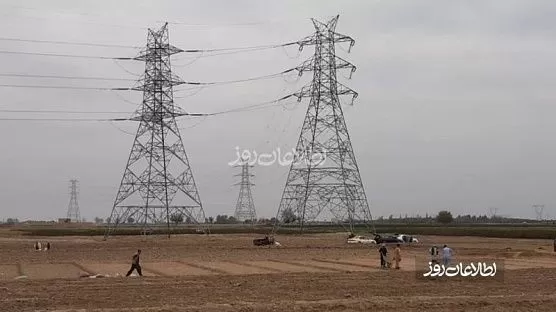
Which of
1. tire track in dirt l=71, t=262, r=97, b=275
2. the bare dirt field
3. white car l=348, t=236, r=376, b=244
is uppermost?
white car l=348, t=236, r=376, b=244

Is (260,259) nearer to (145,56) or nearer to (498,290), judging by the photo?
(498,290)

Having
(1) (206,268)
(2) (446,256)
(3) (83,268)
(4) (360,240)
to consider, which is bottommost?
(1) (206,268)

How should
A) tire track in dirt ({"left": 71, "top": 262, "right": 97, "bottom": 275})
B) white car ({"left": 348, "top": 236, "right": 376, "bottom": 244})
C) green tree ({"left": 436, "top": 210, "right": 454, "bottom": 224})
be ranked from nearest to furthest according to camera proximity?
tire track in dirt ({"left": 71, "top": 262, "right": 97, "bottom": 275})
white car ({"left": 348, "top": 236, "right": 376, "bottom": 244})
green tree ({"left": 436, "top": 210, "right": 454, "bottom": 224})

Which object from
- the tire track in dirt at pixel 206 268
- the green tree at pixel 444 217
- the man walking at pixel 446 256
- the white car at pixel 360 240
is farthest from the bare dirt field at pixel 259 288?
the green tree at pixel 444 217

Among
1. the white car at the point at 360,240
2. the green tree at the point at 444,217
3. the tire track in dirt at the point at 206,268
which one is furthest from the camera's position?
the green tree at the point at 444,217

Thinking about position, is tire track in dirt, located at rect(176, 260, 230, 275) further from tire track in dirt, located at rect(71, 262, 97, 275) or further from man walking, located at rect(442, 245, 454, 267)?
man walking, located at rect(442, 245, 454, 267)

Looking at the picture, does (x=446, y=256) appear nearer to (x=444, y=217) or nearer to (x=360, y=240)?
(x=360, y=240)

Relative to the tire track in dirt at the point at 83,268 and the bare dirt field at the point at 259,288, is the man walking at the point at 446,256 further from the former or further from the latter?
the tire track in dirt at the point at 83,268

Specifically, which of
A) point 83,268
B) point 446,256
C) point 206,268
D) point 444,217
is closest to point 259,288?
point 446,256

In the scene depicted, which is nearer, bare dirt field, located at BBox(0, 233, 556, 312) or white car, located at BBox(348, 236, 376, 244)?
bare dirt field, located at BBox(0, 233, 556, 312)

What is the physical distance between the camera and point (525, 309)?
63.9 ft

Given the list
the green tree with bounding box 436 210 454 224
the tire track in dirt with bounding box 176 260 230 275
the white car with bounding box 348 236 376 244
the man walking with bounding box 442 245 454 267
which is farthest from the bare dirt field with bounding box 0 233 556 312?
the green tree with bounding box 436 210 454 224

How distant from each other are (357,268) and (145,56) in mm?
38343

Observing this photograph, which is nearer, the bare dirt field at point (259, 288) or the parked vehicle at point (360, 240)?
the bare dirt field at point (259, 288)
